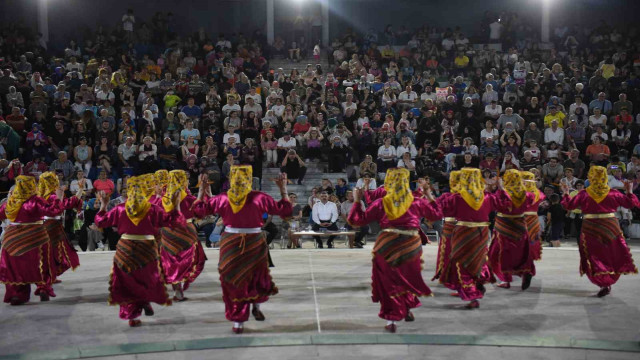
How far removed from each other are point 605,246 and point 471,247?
190 cm

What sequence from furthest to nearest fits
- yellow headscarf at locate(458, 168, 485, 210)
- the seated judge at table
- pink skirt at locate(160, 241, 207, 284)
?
the seated judge at table → pink skirt at locate(160, 241, 207, 284) → yellow headscarf at locate(458, 168, 485, 210)

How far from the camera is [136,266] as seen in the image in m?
8.32

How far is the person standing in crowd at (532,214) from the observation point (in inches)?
403

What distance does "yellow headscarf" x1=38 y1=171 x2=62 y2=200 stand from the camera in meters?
9.77

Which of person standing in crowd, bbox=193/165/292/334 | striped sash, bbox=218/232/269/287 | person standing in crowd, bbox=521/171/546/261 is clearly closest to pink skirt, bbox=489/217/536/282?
person standing in crowd, bbox=521/171/546/261

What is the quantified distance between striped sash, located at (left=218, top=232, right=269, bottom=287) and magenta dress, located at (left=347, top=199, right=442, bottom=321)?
1.04 meters

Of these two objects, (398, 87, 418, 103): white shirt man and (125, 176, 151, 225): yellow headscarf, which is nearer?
(125, 176, 151, 225): yellow headscarf

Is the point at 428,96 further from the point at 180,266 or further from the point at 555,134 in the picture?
the point at 180,266

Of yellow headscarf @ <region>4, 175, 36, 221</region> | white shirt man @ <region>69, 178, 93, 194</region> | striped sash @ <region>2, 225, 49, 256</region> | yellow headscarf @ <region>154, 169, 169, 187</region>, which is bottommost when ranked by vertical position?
white shirt man @ <region>69, 178, 93, 194</region>

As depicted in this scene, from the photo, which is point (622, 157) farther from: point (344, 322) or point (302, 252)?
point (344, 322)

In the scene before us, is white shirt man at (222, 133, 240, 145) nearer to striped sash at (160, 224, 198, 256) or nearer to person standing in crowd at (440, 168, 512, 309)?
striped sash at (160, 224, 198, 256)

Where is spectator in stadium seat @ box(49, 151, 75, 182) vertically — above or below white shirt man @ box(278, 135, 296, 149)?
below

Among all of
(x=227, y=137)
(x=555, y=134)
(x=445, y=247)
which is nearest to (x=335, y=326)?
(x=445, y=247)

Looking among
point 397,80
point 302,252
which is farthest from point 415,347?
point 397,80
